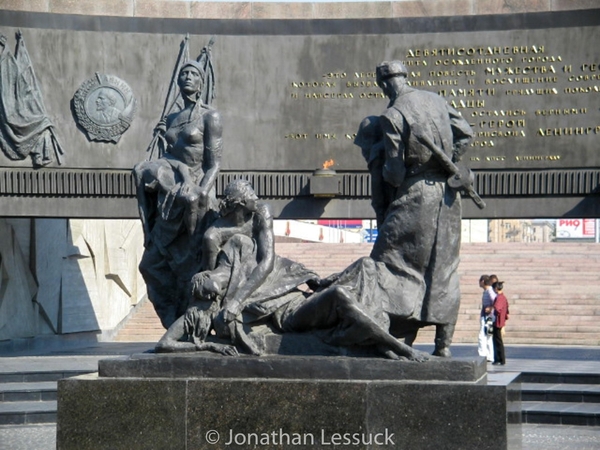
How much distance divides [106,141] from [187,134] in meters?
4.78

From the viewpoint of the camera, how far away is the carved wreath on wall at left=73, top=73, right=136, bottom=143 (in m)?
14.7

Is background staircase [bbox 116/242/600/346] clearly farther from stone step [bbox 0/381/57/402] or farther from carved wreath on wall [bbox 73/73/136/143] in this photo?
stone step [bbox 0/381/57/402]

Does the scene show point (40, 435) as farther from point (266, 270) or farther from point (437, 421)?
point (437, 421)

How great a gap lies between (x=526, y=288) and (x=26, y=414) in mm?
12845

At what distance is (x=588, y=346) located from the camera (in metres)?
18.9

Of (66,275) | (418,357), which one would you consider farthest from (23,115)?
(418,357)

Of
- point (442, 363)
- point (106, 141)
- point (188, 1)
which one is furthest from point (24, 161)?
point (442, 363)

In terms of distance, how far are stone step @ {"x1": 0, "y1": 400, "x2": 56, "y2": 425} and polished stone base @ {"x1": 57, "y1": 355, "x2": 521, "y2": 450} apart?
3791mm

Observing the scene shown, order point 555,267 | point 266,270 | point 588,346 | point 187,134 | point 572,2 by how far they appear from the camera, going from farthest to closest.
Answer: point 555,267 < point 588,346 < point 572,2 < point 187,134 < point 266,270

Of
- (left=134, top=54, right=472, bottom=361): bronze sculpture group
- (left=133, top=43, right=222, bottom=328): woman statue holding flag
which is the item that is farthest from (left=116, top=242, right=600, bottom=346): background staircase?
(left=134, top=54, right=472, bottom=361): bronze sculpture group

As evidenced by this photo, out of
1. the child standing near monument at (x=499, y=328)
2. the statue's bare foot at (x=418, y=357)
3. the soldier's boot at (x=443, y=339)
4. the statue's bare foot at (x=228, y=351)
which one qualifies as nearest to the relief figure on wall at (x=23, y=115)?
the child standing near monument at (x=499, y=328)

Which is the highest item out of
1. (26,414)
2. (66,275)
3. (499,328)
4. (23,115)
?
(23,115)

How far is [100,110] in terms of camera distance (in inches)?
577

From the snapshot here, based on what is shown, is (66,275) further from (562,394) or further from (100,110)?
(562,394)
